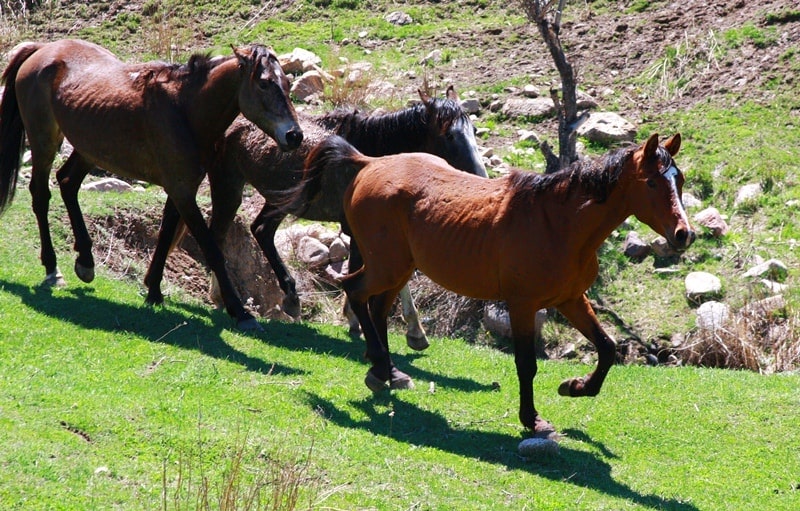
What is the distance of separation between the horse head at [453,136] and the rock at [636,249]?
3.99 metres

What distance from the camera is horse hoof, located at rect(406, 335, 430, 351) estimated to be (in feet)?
33.5

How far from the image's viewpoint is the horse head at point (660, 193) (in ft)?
22.4

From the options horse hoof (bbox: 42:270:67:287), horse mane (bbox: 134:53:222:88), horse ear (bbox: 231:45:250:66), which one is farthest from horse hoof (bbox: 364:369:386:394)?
horse hoof (bbox: 42:270:67:287)

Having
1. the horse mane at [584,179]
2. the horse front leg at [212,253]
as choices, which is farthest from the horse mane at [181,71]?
the horse mane at [584,179]

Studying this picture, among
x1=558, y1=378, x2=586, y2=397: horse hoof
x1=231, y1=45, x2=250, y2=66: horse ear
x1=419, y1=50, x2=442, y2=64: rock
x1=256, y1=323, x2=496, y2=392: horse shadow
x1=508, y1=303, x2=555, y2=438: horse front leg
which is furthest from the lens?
x1=419, y1=50, x2=442, y2=64: rock

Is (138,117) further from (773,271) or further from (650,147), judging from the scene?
(773,271)

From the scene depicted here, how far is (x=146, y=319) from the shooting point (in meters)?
9.66

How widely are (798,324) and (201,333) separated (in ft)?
21.1

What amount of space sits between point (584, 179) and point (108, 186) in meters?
8.54

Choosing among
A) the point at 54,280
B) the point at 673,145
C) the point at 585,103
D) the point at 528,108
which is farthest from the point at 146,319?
the point at 585,103

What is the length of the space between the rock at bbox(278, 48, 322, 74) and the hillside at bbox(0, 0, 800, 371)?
0.39m

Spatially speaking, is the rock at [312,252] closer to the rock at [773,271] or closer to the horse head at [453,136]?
the horse head at [453,136]

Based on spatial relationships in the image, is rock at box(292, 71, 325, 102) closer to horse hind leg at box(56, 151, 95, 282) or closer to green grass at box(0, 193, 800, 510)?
horse hind leg at box(56, 151, 95, 282)

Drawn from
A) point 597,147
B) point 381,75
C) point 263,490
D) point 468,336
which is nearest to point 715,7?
point 597,147
